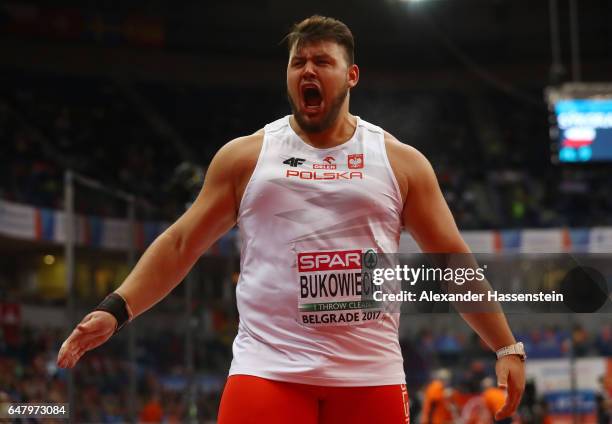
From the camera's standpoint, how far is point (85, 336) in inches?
115

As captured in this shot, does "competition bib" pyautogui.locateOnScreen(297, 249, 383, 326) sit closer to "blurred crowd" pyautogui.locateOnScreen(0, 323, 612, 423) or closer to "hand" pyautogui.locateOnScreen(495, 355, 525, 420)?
"hand" pyautogui.locateOnScreen(495, 355, 525, 420)

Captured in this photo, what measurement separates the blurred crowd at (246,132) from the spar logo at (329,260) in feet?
55.2

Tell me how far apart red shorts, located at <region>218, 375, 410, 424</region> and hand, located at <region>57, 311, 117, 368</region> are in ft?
1.39

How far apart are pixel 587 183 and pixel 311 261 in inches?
946

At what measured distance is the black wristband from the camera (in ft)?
9.85

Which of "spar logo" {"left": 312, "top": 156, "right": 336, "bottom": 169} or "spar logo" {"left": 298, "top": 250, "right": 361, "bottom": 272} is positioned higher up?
"spar logo" {"left": 312, "top": 156, "right": 336, "bottom": 169}

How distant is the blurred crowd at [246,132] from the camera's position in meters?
23.0

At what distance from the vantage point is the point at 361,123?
10.8 feet

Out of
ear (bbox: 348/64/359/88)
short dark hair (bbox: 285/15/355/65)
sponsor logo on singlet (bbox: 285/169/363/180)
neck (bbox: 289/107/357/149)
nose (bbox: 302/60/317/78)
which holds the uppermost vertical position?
short dark hair (bbox: 285/15/355/65)

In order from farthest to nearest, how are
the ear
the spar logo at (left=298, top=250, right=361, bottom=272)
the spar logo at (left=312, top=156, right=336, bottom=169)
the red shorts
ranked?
the ear < the spar logo at (left=312, top=156, right=336, bottom=169) < the spar logo at (left=298, top=250, right=361, bottom=272) < the red shorts

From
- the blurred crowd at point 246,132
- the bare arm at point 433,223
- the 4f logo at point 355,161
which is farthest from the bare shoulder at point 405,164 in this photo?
the blurred crowd at point 246,132

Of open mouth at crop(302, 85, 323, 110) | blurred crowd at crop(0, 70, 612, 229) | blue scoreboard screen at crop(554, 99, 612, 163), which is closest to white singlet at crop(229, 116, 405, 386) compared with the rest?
open mouth at crop(302, 85, 323, 110)

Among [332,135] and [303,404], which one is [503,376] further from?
[332,135]

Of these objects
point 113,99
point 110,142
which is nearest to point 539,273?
point 110,142
